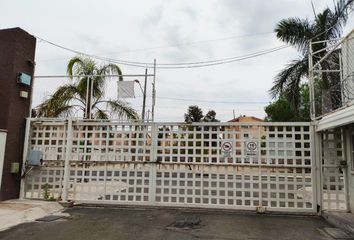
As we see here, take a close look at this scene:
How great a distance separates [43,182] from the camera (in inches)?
348

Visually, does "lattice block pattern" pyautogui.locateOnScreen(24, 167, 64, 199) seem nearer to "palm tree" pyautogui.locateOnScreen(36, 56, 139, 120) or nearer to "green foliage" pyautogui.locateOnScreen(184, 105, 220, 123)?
"palm tree" pyautogui.locateOnScreen(36, 56, 139, 120)

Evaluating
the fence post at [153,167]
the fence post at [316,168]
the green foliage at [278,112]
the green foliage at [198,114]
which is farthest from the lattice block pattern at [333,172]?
the green foliage at [198,114]

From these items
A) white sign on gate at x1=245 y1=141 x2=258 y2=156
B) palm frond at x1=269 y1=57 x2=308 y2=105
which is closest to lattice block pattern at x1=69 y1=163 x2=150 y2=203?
white sign on gate at x1=245 y1=141 x2=258 y2=156

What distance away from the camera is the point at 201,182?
8211mm

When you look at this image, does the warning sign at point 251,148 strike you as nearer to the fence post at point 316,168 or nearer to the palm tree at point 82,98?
the fence post at point 316,168

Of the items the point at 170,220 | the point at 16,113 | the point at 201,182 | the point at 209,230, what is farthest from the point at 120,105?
the point at 209,230

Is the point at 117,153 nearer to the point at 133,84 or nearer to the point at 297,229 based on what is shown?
the point at 133,84

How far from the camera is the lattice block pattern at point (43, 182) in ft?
28.8

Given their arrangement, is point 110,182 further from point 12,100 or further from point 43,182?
point 12,100

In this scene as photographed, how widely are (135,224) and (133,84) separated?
4027 millimetres

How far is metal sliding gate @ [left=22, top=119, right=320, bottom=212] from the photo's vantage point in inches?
315

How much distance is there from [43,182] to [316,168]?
285 inches

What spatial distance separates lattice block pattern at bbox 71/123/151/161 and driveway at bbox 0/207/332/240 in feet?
4.85

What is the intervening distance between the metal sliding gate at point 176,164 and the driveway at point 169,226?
1.94 feet
